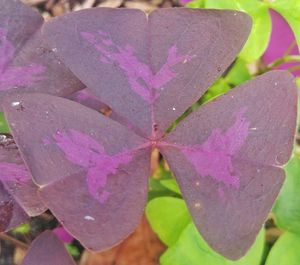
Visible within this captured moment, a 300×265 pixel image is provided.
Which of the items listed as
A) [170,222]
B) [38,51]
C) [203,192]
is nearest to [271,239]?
[170,222]

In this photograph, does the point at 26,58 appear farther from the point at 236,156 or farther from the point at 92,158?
the point at 236,156

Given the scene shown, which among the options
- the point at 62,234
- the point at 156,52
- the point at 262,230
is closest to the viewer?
the point at 156,52

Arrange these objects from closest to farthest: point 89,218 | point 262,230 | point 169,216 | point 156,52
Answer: point 89,218 < point 156,52 < point 262,230 < point 169,216

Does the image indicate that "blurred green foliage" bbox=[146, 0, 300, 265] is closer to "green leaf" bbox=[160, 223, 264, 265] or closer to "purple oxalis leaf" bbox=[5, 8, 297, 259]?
"green leaf" bbox=[160, 223, 264, 265]

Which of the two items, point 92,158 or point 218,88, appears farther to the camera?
point 218,88

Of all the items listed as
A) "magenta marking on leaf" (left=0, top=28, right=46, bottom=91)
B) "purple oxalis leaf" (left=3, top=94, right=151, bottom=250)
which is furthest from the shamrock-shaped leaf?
"purple oxalis leaf" (left=3, top=94, right=151, bottom=250)

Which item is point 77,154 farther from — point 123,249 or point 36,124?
point 123,249

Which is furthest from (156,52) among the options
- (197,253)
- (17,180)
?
(197,253)
